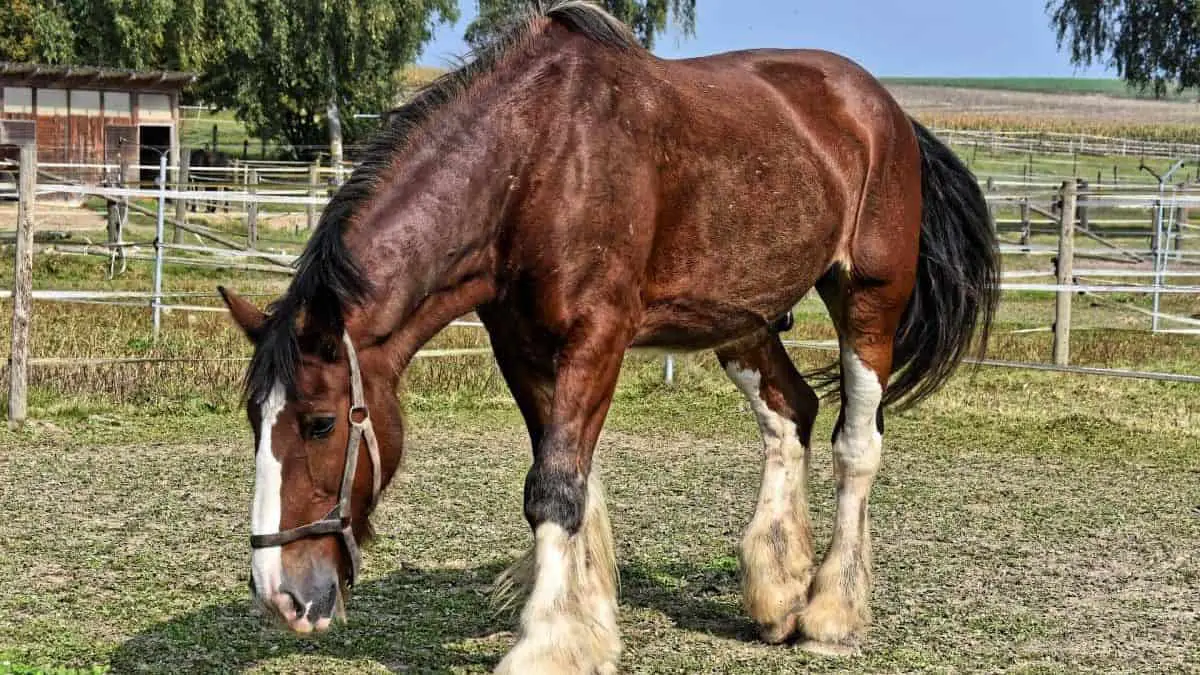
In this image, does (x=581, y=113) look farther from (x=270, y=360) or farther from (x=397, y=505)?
(x=397, y=505)

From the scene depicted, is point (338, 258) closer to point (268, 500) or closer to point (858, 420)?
point (268, 500)

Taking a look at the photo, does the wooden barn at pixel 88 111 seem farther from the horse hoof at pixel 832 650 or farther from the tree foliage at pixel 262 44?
the horse hoof at pixel 832 650

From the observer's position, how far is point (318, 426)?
3467 millimetres

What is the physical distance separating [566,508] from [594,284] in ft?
2.14

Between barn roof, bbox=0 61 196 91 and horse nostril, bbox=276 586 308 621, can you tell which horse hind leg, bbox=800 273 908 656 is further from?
barn roof, bbox=0 61 196 91

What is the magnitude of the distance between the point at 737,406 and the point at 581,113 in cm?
602

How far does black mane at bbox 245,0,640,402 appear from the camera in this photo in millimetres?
3420

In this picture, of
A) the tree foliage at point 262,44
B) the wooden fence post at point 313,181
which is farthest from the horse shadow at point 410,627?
the tree foliage at point 262,44

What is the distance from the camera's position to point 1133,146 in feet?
165

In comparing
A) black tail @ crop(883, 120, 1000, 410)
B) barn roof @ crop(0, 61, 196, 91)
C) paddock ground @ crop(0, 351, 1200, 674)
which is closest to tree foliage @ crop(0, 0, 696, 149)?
barn roof @ crop(0, 61, 196, 91)

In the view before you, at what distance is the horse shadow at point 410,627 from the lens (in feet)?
14.0

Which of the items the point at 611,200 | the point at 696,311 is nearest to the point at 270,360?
the point at 611,200

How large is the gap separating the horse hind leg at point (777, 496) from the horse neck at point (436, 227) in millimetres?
1578

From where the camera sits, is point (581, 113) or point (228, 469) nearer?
point (581, 113)
